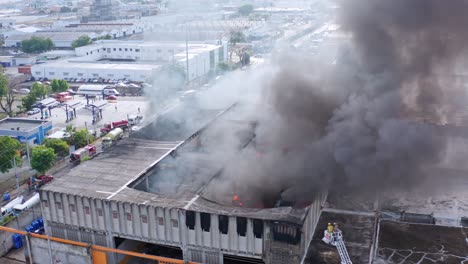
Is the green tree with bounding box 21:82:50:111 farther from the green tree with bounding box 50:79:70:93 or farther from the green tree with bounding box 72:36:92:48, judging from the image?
the green tree with bounding box 72:36:92:48

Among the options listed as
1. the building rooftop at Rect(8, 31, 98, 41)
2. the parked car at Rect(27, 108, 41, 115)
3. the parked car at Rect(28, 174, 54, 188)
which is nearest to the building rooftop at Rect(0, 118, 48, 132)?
the parked car at Rect(27, 108, 41, 115)

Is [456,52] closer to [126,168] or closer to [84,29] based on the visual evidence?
[126,168]

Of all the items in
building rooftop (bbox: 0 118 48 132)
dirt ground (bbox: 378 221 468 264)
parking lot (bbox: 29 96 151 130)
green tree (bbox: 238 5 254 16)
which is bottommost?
parking lot (bbox: 29 96 151 130)

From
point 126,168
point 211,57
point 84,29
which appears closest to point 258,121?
point 126,168

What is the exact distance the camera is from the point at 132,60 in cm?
4122

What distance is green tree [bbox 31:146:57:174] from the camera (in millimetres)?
17734

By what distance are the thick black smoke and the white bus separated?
19.1 meters

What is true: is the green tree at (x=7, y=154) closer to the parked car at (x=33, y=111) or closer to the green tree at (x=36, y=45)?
the parked car at (x=33, y=111)

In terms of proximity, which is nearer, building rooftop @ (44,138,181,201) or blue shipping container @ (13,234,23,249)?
building rooftop @ (44,138,181,201)

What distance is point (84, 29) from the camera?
54969mm

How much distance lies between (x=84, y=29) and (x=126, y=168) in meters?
46.1

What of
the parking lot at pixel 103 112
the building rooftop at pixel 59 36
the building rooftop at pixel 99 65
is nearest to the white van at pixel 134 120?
the parking lot at pixel 103 112

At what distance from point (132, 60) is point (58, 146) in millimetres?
22710

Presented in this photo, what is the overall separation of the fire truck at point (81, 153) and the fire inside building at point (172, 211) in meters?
5.74
